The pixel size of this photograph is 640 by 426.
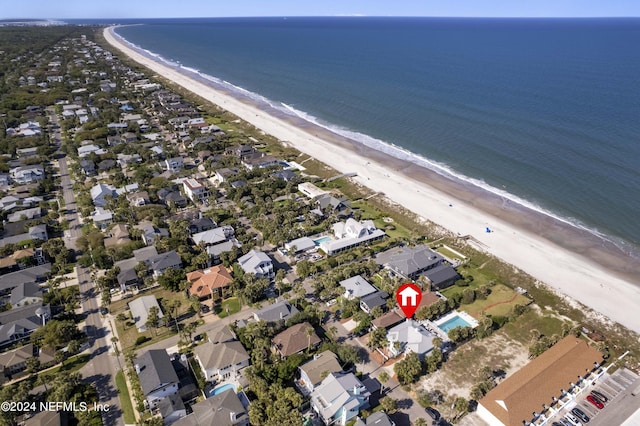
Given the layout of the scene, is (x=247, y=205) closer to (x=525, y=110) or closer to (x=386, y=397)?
(x=386, y=397)

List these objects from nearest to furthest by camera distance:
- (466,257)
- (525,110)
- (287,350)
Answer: (287,350) < (466,257) < (525,110)

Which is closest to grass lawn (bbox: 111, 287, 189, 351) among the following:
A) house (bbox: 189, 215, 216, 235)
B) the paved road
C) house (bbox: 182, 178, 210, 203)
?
the paved road

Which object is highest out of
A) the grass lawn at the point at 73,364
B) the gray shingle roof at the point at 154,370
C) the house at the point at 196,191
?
the house at the point at 196,191

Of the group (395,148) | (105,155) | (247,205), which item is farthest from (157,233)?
(395,148)

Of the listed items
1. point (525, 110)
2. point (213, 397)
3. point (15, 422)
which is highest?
point (525, 110)

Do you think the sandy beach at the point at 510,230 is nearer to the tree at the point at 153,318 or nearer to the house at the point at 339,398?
the house at the point at 339,398

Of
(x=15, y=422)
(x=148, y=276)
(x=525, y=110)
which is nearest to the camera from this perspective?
(x=15, y=422)

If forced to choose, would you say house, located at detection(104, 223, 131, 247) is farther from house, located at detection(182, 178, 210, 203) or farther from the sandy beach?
the sandy beach

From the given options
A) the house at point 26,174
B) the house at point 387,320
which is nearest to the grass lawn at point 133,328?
the house at point 387,320
